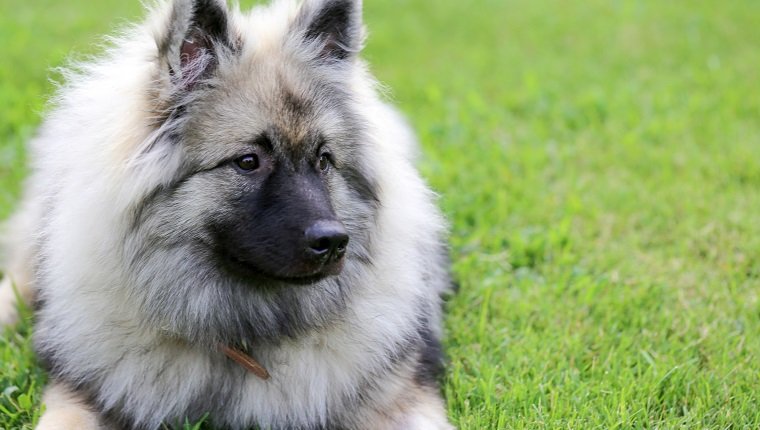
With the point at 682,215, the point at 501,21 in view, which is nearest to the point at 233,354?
the point at 682,215

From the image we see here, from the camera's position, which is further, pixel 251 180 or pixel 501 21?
pixel 501 21

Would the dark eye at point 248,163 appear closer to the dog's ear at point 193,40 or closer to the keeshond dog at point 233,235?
the keeshond dog at point 233,235

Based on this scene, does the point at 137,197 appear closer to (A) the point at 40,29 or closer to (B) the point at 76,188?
(B) the point at 76,188

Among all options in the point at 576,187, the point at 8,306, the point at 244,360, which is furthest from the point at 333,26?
the point at 576,187

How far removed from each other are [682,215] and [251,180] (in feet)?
11.3

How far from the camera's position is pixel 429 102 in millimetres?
7441

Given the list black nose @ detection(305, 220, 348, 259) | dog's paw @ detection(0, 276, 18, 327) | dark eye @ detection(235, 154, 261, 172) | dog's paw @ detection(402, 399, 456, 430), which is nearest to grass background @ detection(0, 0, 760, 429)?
dog's paw @ detection(402, 399, 456, 430)

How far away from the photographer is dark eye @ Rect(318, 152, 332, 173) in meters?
3.15

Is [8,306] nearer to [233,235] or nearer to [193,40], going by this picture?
[233,235]

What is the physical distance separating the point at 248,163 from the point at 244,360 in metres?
0.74

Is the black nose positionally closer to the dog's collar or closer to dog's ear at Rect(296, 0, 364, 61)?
the dog's collar

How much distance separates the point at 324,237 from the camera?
111 inches

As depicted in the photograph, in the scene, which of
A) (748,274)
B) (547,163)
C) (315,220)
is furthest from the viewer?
(547,163)

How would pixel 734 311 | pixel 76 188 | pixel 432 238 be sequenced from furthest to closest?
pixel 734 311
pixel 432 238
pixel 76 188
